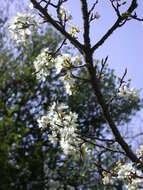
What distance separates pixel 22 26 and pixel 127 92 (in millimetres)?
1143

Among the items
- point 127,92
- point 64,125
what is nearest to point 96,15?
point 127,92

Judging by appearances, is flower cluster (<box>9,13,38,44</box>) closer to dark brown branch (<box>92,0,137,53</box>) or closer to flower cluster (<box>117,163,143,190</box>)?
dark brown branch (<box>92,0,137,53</box>)

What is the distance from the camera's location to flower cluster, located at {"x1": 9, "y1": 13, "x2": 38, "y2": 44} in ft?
11.2

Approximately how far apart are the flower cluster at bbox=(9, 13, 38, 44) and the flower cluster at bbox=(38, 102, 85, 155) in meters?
0.67

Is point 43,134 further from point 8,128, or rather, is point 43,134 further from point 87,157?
point 87,157

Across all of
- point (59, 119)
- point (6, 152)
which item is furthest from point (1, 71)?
point (59, 119)

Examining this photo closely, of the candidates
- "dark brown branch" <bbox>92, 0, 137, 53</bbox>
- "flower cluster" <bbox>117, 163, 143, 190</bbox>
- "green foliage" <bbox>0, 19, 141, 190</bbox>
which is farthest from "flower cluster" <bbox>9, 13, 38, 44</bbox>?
"green foliage" <bbox>0, 19, 141, 190</bbox>

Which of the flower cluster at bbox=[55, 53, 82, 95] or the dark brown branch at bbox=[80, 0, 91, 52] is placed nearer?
the dark brown branch at bbox=[80, 0, 91, 52]

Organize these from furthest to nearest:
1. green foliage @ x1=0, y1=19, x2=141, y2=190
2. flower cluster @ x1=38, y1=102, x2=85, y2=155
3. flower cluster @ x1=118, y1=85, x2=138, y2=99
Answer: green foliage @ x1=0, y1=19, x2=141, y2=190
flower cluster @ x1=118, y1=85, x2=138, y2=99
flower cluster @ x1=38, y1=102, x2=85, y2=155

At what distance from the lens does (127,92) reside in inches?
154

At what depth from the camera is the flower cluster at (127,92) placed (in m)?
3.81

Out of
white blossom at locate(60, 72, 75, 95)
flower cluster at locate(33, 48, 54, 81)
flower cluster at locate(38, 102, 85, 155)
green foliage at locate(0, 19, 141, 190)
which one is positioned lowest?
flower cluster at locate(38, 102, 85, 155)

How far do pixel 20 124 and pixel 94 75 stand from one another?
423 inches

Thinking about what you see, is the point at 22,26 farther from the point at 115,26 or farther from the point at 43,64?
the point at 115,26
